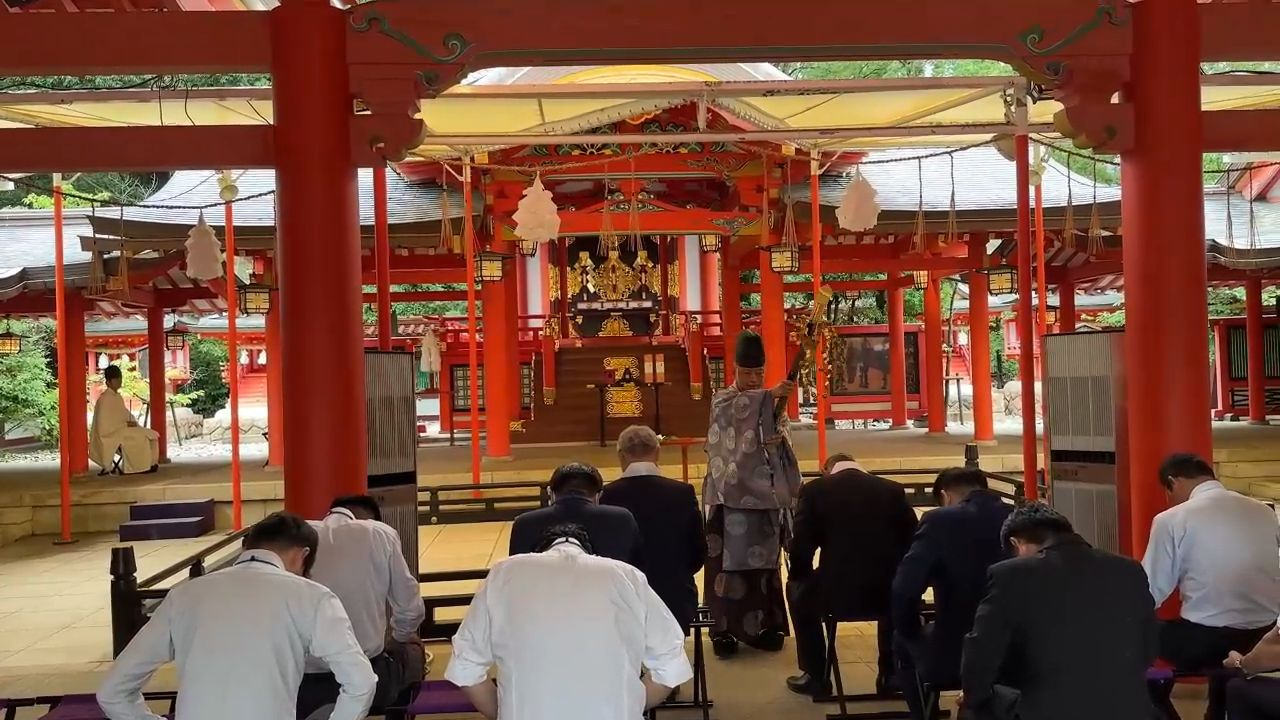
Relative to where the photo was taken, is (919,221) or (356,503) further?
(919,221)

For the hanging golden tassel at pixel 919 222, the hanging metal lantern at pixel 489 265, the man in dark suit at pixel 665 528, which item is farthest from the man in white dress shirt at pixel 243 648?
the hanging metal lantern at pixel 489 265

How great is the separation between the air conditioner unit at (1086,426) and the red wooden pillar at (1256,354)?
53.4ft

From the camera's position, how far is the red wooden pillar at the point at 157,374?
1623 centimetres

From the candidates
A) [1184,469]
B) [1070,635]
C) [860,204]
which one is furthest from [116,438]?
[1070,635]

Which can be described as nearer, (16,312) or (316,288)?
(316,288)

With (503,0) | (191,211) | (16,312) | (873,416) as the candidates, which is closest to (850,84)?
(503,0)

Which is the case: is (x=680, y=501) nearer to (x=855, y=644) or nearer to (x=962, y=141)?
(x=855, y=644)

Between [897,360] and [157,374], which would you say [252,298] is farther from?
[897,360]

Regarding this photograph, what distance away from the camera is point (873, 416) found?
2025 cm

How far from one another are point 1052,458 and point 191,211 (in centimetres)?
1200

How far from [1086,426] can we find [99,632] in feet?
24.1

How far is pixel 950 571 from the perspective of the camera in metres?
3.97

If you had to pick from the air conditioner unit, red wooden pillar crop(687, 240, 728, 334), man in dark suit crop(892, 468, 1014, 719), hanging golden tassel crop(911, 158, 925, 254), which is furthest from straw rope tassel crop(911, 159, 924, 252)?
man in dark suit crop(892, 468, 1014, 719)

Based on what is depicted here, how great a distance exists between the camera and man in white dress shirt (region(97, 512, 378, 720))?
9.09ft
